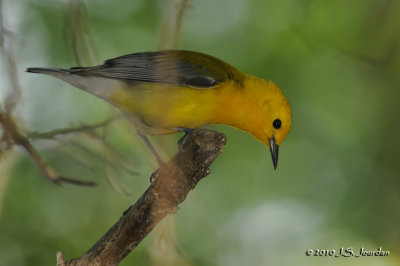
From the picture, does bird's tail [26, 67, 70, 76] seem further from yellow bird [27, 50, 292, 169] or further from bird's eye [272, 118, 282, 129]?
bird's eye [272, 118, 282, 129]

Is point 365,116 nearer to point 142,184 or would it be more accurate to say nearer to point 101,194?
point 142,184

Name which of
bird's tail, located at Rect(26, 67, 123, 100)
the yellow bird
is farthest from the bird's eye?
bird's tail, located at Rect(26, 67, 123, 100)

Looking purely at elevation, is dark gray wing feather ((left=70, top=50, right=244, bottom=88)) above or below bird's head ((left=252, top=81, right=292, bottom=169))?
above

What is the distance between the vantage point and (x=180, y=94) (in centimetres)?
497

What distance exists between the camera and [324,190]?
673cm

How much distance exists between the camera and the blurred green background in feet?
20.0

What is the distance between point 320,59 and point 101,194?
288 centimetres

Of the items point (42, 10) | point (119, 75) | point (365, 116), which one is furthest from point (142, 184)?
point (365, 116)

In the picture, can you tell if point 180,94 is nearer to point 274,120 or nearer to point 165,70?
point 165,70

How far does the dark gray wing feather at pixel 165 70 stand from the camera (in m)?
4.92

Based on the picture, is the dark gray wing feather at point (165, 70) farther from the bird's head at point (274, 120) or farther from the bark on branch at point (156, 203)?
the bark on branch at point (156, 203)

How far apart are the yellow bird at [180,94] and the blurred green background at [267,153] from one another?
0.76 metres

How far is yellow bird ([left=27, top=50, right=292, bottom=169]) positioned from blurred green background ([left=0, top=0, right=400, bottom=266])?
76 cm

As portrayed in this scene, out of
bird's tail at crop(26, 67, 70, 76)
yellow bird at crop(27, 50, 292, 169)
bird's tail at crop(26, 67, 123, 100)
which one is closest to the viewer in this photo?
bird's tail at crop(26, 67, 70, 76)
